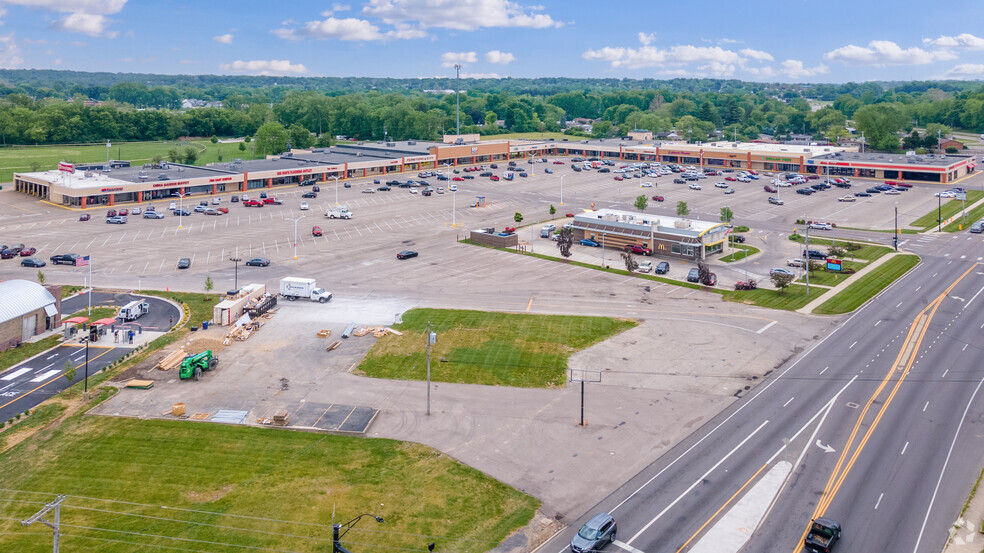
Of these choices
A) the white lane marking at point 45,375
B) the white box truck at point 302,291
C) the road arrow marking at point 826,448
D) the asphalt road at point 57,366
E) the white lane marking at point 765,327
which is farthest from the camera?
the white box truck at point 302,291

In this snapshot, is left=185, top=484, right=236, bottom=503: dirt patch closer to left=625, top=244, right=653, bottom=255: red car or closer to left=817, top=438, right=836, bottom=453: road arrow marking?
left=817, top=438, right=836, bottom=453: road arrow marking

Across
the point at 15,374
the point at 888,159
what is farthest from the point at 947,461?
the point at 888,159

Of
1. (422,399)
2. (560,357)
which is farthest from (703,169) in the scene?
(422,399)

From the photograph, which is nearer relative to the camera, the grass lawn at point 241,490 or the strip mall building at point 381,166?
the grass lawn at point 241,490

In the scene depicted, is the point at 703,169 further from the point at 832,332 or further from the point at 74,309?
the point at 74,309

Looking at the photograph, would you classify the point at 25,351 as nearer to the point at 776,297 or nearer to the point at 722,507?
the point at 722,507

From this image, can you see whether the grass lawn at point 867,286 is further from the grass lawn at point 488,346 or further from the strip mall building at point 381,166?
the strip mall building at point 381,166

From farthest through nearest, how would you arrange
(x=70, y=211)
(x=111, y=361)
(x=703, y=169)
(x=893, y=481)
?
(x=703, y=169)
(x=70, y=211)
(x=111, y=361)
(x=893, y=481)

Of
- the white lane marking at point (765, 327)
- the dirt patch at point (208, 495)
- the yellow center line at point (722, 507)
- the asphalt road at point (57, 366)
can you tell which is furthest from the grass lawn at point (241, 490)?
the white lane marking at point (765, 327)
